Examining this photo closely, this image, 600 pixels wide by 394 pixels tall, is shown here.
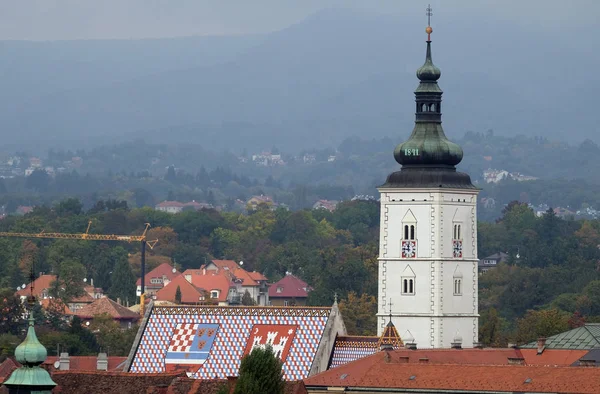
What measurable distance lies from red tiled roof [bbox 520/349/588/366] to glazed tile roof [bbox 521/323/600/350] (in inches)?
91.5

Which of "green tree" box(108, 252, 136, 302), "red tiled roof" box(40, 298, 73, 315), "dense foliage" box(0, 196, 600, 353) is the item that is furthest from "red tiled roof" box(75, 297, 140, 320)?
"green tree" box(108, 252, 136, 302)

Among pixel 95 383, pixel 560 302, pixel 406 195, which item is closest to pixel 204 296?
pixel 560 302

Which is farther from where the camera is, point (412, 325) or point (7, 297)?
point (7, 297)

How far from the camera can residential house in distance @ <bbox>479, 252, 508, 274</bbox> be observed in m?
178

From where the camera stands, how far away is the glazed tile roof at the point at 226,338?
70.1m

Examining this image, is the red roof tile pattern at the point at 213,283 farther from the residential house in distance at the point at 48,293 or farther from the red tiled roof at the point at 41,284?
the red tiled roof at the point at 41,284

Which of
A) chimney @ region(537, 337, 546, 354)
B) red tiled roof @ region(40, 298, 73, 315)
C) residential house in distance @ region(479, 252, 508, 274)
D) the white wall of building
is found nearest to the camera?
chimney @ region(537, 337, 546, 354)

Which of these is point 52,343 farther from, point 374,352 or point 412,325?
point 374,352

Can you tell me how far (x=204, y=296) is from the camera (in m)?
159

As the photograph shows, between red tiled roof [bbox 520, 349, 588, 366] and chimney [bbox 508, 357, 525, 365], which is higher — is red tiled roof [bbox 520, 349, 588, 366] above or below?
above

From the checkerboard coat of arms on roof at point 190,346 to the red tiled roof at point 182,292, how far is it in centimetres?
8004

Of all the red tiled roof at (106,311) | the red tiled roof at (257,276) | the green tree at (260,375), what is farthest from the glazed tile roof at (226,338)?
the red tiled roof at (257,276)

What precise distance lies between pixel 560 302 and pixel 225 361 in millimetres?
67531

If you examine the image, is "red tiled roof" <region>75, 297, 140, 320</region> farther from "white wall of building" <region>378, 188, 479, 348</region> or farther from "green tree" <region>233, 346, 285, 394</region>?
"green tree" <region>233, 346, 285, 394</region>
